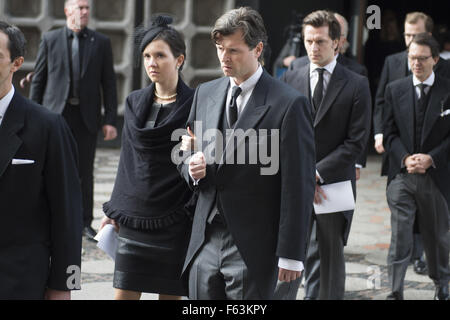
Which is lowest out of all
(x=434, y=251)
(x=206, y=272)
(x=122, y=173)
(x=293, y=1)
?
(x=434, y=251)

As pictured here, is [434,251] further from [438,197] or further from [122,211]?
[122,211]

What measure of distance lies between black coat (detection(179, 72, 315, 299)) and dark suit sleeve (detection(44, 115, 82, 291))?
0.70 meters

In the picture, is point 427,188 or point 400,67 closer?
point 427,188

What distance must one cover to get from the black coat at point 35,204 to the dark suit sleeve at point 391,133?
3.57m

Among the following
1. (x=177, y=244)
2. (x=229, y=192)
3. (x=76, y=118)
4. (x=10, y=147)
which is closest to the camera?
(x=10, y=147)

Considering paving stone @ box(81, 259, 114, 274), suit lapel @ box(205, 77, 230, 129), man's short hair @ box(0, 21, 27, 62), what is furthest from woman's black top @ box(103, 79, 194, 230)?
paving stone @ box(81, 259, 114, 274)

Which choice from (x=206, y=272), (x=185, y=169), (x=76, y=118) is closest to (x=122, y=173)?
(x=185, y=169)

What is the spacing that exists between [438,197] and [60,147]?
12.3 ft

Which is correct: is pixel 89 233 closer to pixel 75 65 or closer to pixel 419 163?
pixel 75 65

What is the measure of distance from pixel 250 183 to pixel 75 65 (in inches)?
172

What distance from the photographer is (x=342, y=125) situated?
17.9 ft

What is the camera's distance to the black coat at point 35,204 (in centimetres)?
307

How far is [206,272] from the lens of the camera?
3.69 metres

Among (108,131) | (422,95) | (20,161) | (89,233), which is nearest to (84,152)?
(108,131)
